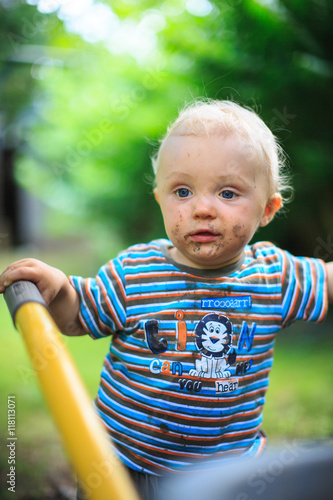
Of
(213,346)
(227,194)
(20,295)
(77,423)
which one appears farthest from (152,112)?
(77,423)

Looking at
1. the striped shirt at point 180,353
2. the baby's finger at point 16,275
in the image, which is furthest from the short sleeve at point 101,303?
the baby's finger at point 16,275

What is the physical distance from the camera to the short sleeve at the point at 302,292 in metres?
1.36

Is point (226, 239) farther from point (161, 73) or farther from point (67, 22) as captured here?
point (67, 22)

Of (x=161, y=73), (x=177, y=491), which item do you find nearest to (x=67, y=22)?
(x=161, y=73)

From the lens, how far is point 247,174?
1.22m

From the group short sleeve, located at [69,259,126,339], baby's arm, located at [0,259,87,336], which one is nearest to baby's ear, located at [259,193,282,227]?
short sleeve, located at [69,259,126,339]

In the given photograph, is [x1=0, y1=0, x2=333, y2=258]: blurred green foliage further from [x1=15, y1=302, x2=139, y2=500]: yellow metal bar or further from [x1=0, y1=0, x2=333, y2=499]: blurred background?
[x1=15, y1=302, x2=139, y2=500]: yellow metal bar

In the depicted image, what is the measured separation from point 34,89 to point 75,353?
3507mm

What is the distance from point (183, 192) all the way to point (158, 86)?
103 inches

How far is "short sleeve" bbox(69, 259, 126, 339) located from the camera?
1.26m

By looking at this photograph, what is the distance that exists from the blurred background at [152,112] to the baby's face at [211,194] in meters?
0.74

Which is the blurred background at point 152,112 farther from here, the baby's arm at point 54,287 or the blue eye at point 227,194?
the blue eye at point 227,194

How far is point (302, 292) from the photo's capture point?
1.38 metres

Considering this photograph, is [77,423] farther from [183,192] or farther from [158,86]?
[158,86]
